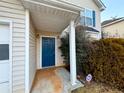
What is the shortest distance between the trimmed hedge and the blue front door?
3.66 m

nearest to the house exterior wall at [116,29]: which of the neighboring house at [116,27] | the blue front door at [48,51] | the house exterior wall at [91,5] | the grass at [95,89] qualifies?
the neighboring house at [116,27]

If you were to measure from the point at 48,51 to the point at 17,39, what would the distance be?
599 centimetres

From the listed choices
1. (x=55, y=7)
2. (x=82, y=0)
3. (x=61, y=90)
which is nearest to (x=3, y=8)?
(x=55, y=7)

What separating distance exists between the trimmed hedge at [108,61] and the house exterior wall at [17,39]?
179 inches

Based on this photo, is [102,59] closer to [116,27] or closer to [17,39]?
[17,39]

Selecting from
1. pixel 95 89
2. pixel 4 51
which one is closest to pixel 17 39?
pixel 4 51

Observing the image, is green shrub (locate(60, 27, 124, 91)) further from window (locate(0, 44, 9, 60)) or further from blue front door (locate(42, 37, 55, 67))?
window (locate(0, 44, 9, 60))

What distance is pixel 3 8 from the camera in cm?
405

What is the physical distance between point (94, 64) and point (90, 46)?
1.10m

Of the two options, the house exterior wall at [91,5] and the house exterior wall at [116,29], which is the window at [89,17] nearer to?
the house exterior wall at [91,5]

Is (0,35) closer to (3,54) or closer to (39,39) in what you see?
(3,54)

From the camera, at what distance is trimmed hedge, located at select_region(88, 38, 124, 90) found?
21.5 ft

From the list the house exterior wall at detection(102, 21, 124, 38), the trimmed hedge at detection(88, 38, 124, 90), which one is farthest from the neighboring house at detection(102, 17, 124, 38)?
the trimmed hedge at detection(88, 38, 124, 90)

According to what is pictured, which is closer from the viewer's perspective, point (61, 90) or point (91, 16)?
point (61, 90)
